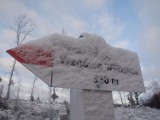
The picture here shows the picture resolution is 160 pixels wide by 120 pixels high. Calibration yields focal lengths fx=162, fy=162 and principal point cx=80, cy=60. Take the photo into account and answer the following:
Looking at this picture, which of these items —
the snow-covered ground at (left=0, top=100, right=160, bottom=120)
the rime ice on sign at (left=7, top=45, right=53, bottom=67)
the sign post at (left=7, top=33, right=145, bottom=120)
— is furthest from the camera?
the snow-covered ground at (left=0, top=100, right=160, bottom=120)

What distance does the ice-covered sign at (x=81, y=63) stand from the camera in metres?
2.27

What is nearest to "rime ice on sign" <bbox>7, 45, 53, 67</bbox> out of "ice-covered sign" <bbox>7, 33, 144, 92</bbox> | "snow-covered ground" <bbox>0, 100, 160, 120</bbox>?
"ice-covered sign" <bbox>7, 33, 144, 92</bbox>

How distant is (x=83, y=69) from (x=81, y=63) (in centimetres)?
10

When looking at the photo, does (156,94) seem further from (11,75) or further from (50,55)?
(11,75)

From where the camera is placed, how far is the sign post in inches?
90.0

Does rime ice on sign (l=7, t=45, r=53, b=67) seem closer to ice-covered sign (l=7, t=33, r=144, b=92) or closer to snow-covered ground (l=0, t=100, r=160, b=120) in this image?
ice-covered sign (l=7, t=33, r=144, b=92)

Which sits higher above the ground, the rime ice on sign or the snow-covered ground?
the rime ice on sign

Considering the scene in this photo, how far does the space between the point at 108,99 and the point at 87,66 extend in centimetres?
66

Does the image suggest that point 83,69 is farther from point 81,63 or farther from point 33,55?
point 33,55

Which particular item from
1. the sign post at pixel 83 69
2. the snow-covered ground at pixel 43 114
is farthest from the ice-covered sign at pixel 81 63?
the snow-covered ground at pixel 43 114

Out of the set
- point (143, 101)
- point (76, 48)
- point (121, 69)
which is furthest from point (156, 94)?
point (76, 48)

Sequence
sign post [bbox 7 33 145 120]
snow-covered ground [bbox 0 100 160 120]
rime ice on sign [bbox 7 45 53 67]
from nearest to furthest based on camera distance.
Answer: rime ice on sign [bbox 7 45 53 67] < sign post [bbox 7 33 145 120] < snow-covered ground [bbox 0 100 160 120]

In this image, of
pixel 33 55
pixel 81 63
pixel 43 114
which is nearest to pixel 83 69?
pixel 81 63

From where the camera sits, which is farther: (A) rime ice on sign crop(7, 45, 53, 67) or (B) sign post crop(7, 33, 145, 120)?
(B) sign post crop(7, 33, 145, 120)
